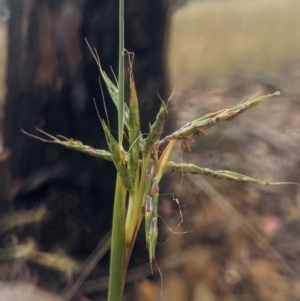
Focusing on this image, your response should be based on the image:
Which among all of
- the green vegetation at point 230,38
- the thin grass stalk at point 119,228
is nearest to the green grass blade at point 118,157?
the thin grass stalk at point 119,228

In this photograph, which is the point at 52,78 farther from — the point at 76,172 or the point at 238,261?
the point at 238,261

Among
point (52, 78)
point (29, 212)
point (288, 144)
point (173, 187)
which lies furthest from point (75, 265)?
point (288, 144)

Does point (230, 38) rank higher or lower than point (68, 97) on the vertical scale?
higher

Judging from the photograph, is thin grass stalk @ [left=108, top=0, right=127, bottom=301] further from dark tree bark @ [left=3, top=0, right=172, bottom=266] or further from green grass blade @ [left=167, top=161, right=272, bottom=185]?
dark tree bark @ [left=3, top=0, right=172, bottom=266]

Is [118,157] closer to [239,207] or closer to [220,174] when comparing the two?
[220,174]

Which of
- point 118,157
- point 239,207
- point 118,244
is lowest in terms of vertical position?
point 239,207

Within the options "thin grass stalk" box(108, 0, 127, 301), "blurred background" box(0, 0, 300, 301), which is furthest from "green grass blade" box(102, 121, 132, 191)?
"blurred background" box(0, 0, 300, 301)

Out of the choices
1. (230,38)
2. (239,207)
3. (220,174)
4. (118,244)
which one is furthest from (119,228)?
(230,38)
